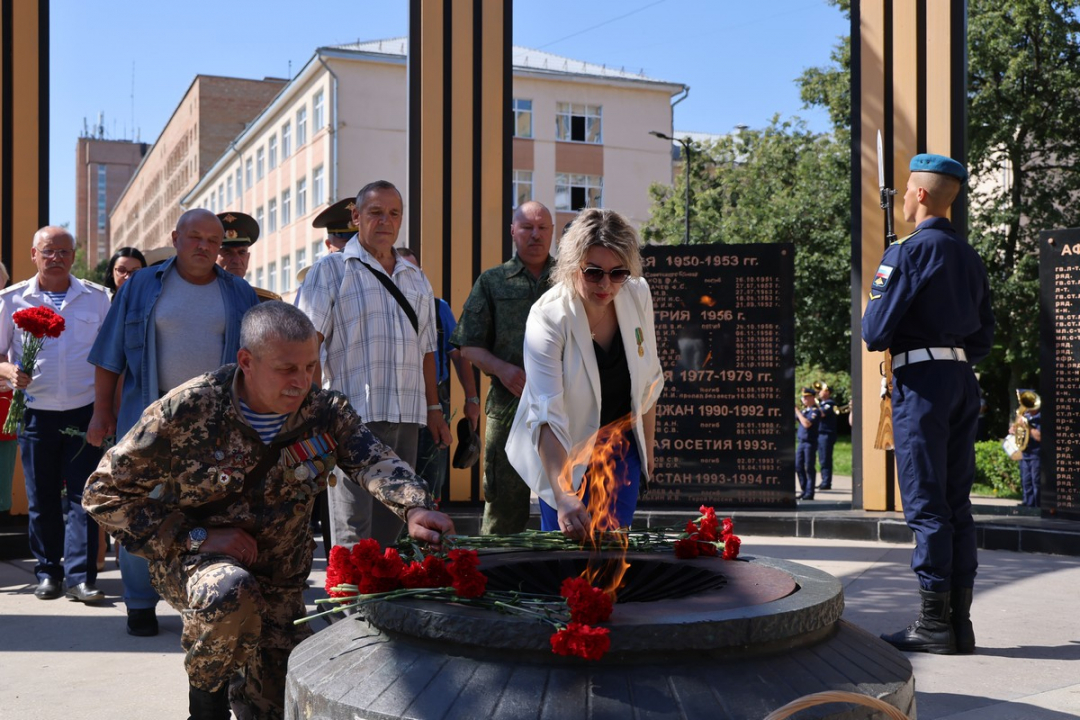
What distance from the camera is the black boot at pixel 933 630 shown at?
4.68 m

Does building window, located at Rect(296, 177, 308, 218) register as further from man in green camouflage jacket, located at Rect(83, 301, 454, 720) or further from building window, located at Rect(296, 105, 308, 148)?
man in green camouflage jacket, located at Rect(83, 301, 454, 720)

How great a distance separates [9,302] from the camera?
5996 mm

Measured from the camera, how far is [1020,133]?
24.3 m

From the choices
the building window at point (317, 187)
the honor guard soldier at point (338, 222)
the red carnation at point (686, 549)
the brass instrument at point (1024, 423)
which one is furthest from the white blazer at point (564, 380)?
the building window at point (317, 187)

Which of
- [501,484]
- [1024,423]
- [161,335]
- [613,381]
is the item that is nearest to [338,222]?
[161,335]

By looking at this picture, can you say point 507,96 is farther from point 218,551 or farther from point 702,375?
point 218,551

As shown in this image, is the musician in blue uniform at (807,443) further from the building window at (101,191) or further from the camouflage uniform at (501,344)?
the building window at (101,191)

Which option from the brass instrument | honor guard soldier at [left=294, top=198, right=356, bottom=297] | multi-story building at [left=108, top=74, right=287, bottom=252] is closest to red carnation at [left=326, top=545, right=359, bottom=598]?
honor guard soldier at [left=294, top=198, right=356, bottom=297]

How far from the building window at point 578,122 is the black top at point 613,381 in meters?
40.9

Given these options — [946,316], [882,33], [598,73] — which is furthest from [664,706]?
[598,73]

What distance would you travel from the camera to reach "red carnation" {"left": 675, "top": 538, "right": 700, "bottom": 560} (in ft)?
11.1

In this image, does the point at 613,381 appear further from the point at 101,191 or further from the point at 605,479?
the point at 101,191

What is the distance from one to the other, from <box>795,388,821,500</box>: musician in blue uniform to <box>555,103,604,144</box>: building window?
2926cm

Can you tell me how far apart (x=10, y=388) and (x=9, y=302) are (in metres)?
0.53
